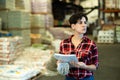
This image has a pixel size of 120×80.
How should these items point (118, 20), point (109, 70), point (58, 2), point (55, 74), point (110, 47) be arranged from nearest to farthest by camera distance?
point (55, 74) < point (109, 70) < point (110, 47) < point (118, 20) < point (58, 2)

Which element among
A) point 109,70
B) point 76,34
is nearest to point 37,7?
point 109,70

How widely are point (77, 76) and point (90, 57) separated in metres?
0.23

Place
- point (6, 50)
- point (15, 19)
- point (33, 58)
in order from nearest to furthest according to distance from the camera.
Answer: point (6, 50), point (33, 58), point (15, 19)

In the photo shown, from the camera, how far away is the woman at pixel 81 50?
2.80 meters

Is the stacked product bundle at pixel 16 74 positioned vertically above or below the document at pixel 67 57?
below

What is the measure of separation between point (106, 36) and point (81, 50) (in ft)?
23.9

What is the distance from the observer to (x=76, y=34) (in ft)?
9.41

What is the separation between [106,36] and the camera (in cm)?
995

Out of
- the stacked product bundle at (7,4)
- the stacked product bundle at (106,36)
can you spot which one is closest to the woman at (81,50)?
the stacked product bundle at (7,4)

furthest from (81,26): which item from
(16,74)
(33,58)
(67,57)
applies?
(33,58)

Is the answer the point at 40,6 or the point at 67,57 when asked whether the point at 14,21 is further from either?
the point at 67,57

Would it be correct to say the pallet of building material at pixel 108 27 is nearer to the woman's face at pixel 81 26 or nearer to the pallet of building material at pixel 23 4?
the pallet of building material at pixel 23 4

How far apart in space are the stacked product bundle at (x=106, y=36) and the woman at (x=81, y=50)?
23.4 ft

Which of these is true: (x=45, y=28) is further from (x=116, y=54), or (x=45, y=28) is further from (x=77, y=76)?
(x=77, y=76)
